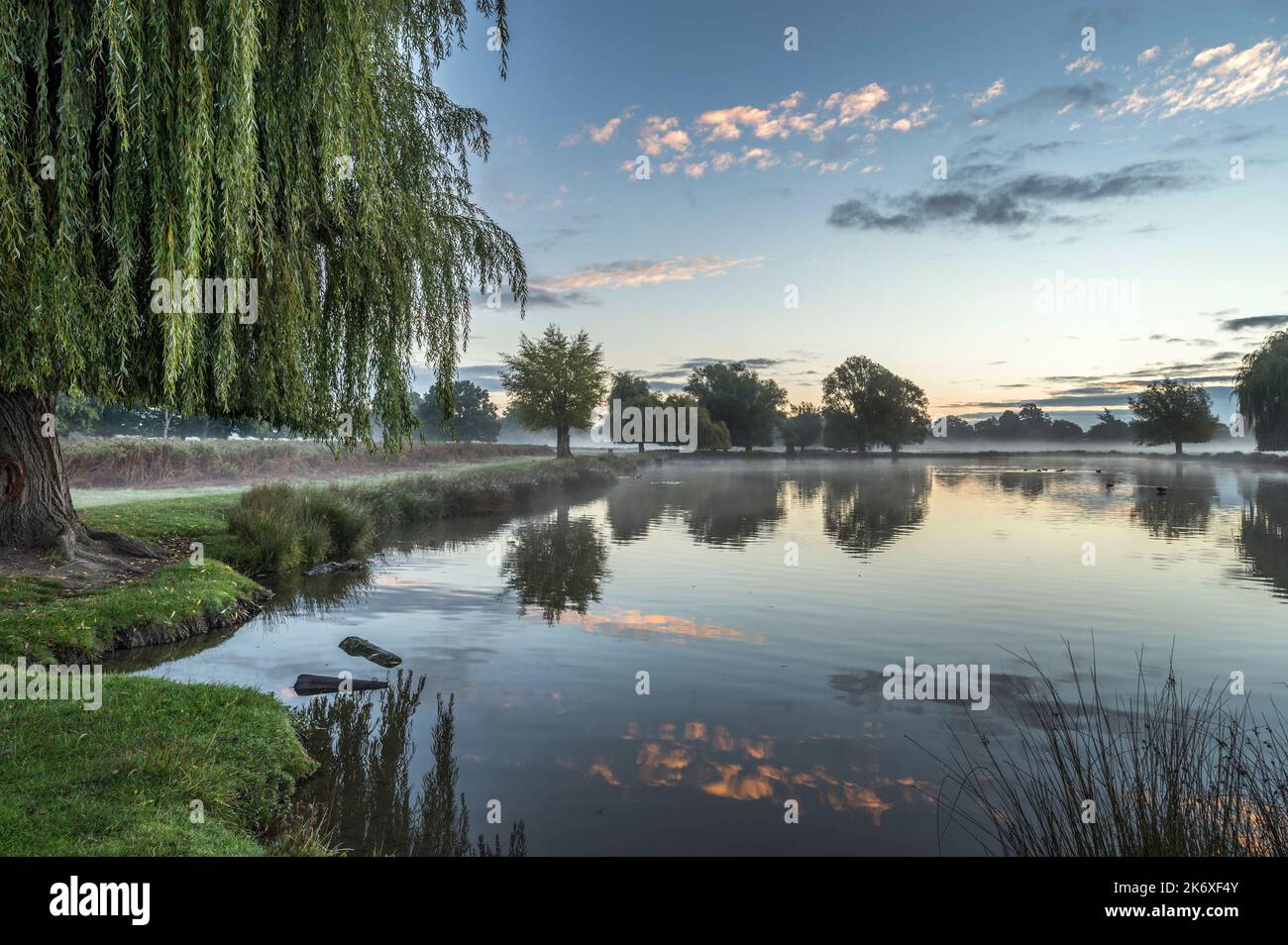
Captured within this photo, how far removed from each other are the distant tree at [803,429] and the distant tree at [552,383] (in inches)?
3560

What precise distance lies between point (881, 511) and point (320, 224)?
31.6 meters

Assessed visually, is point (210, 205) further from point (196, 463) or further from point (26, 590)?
point (196, 463)

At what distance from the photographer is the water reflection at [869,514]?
25531 millimetres

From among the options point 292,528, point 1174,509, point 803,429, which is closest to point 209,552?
point 292,528

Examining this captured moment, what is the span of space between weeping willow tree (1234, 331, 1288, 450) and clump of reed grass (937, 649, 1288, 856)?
7042 centimetres

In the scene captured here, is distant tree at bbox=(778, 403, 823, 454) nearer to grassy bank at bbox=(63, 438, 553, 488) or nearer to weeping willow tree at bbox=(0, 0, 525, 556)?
grassy bank at bbox=(63, 438, 553, 488)

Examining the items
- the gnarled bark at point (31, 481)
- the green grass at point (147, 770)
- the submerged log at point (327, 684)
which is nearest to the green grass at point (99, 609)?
the gnarled bark at point (31, 481)

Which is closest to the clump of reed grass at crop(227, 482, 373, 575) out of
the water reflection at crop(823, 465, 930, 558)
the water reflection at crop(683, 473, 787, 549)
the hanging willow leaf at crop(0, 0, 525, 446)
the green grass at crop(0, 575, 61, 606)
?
the green grass at crop(0, 575, 61, 606)

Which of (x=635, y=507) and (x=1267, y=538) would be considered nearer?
(x=1267, y=538)

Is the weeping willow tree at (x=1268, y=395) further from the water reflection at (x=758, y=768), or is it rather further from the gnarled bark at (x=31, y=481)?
the gnarled bark at (x=31, y=481)

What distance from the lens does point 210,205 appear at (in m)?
7.58

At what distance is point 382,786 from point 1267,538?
3083cm

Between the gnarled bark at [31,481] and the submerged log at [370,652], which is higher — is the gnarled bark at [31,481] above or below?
above
